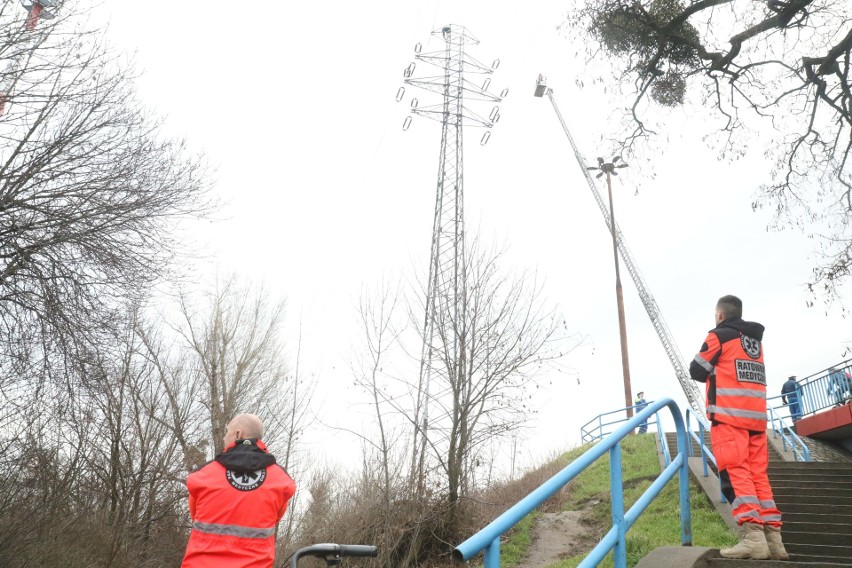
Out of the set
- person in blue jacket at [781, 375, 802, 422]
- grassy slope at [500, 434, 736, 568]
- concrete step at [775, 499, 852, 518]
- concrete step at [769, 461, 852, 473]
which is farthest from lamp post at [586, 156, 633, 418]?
concrete step at [775, 499, 852, 518]

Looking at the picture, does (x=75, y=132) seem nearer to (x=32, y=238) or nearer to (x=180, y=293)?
(x=32, y=238)

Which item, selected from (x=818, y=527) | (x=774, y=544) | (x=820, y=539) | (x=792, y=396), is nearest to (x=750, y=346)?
(x=774, y=544)

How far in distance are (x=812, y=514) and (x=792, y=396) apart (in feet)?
44.0

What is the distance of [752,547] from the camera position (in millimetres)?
4320

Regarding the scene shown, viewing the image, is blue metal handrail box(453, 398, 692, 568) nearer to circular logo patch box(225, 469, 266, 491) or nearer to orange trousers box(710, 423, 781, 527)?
orange trousers box(710, 423, 781, 527)

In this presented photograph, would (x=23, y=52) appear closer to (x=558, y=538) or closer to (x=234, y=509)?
(x=234, y=509)

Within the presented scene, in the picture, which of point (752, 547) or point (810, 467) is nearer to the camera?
point (752, 547)

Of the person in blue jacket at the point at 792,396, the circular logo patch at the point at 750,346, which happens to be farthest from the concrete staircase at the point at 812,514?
the person in blue jacket at the point at 792,396

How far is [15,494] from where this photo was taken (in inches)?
375

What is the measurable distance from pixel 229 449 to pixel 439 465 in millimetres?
9488

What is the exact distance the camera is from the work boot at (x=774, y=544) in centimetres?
441

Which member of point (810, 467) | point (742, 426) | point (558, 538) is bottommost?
point (558, 538)

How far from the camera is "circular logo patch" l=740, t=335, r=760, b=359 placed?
15.6 feet

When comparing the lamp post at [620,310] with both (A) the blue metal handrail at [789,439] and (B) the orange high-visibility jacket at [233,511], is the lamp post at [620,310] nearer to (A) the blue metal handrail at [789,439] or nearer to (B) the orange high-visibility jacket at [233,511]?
(A) the blue metal handrail at [789,439]
